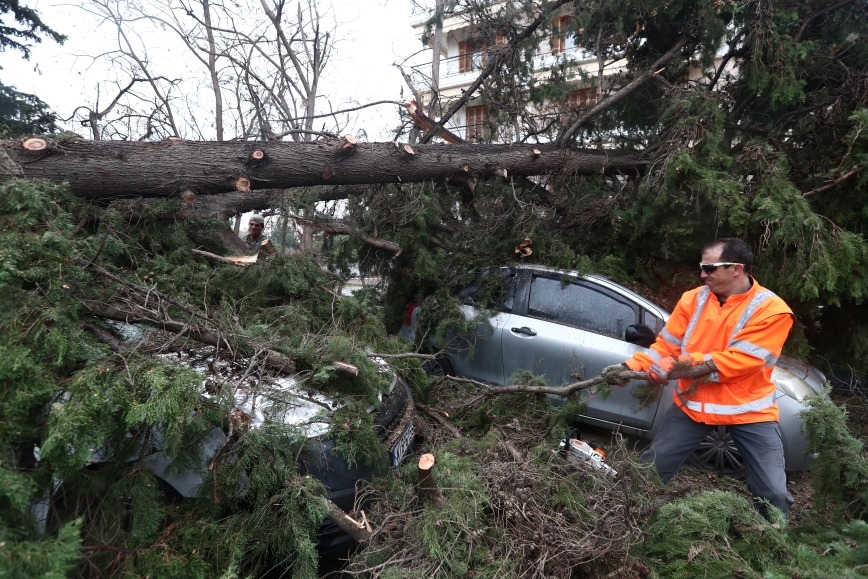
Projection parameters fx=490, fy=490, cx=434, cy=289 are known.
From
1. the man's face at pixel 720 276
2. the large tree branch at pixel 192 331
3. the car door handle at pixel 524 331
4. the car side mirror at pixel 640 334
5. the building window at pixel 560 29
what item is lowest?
the car door handle at pixel 524 331

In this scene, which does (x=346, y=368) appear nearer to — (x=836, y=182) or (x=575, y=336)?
(x=575, y=336)

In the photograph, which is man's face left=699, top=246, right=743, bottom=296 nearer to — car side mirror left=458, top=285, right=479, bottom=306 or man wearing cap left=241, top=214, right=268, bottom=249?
car side mirror left=458, top=285, right=479, bottom=306

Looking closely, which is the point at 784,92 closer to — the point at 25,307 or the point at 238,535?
the point at 238,535

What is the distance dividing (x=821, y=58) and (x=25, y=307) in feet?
21.5

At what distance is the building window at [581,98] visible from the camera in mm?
5895

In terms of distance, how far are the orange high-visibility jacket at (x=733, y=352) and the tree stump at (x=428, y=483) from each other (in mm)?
1420

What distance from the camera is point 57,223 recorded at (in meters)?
2.87

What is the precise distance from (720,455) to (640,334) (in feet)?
3.42

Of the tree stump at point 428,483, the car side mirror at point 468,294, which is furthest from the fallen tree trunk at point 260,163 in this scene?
the tree stump at point 428,483

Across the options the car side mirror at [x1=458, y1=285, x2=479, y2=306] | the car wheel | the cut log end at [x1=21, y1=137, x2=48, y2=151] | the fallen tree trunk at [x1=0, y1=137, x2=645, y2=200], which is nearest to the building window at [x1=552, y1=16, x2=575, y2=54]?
the fallen tree trunk at [x1=0, y1=137, x2=645, y2=200]

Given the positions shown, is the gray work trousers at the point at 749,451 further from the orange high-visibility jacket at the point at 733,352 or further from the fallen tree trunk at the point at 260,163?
the fallen tree trunk at the point at 260,163

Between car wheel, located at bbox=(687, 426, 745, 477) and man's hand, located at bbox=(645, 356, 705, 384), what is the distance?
1.15 meters

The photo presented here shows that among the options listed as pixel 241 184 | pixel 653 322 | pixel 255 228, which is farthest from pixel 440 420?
pixel 255 228

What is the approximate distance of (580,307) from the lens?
4.31 meters
